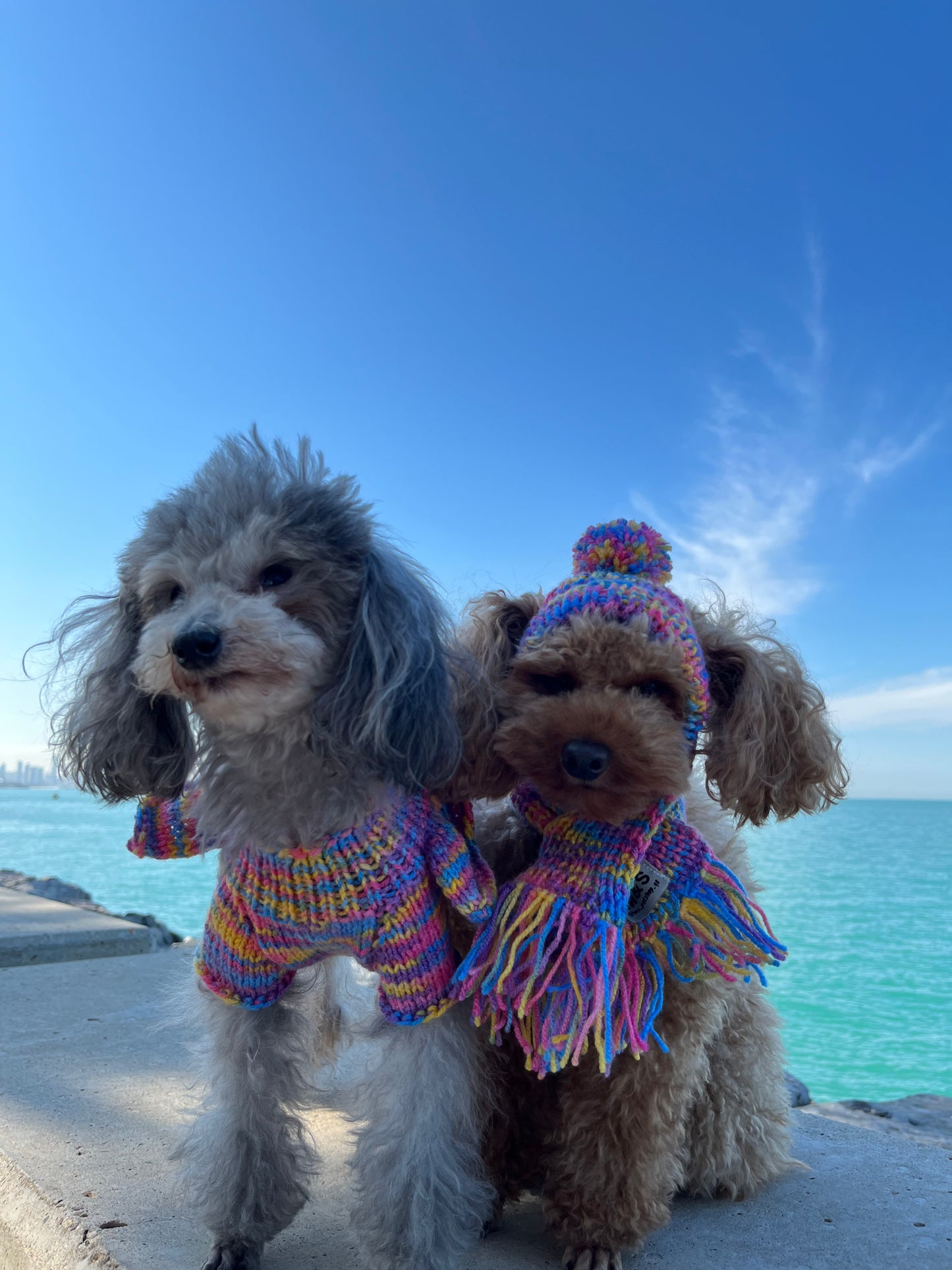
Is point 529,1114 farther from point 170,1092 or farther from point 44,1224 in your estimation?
point 170,1092

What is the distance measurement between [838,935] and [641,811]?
38.4 feet

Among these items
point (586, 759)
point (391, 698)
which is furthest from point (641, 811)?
point (391, 698)

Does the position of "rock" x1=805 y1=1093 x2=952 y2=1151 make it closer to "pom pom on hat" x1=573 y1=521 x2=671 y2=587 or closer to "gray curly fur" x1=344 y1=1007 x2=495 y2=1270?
"gray curly fur" x1=344 y1=1007 x2=495 y2=1270

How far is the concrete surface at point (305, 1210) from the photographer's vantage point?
1661 mm

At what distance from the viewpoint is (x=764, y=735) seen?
1733mm

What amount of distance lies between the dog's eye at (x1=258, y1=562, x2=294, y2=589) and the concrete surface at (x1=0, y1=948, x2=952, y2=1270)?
1.17 m

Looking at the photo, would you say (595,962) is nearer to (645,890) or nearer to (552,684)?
(645,890)

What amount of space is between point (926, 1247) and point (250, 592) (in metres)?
1.77

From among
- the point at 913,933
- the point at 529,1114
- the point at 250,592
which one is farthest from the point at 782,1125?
the point at 913,933

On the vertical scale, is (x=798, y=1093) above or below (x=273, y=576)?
below

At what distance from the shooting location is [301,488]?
1566mm

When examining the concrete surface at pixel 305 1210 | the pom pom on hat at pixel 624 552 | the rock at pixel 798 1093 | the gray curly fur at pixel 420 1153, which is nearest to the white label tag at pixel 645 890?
the gray curly fur at pixel 420 1153

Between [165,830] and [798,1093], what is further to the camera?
[798,1093]

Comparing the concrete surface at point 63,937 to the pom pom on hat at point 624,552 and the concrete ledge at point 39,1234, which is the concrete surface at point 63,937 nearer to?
the concrete ledge at point 39,1234
